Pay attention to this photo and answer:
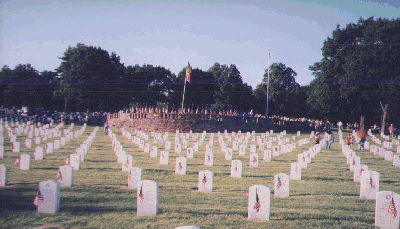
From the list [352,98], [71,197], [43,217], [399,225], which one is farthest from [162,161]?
[352,98]

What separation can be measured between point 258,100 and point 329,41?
24936 mm

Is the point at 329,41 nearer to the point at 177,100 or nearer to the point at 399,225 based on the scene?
the point at 177,100

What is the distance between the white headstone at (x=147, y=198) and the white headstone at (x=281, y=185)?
12.7 feet

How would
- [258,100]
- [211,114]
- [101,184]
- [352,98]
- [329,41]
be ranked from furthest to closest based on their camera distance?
[258,100] < [329,41] < [352,98] < [211,114] < [101,184]

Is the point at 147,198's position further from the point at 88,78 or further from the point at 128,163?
the point at 88,78

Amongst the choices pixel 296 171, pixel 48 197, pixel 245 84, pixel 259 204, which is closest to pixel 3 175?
pixel 48 197

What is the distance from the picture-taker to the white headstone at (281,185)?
32.5ft

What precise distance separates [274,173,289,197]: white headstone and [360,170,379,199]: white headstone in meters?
2.36

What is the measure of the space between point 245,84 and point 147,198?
66.5 m

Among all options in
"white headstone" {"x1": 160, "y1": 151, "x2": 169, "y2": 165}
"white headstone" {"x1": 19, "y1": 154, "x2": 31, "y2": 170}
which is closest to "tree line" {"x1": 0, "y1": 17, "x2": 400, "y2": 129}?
"white headstone" {"x1": 160, "y1": 151, "x2": 169, "y2": 165}

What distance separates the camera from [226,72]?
236 ft

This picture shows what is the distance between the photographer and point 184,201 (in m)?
9.31

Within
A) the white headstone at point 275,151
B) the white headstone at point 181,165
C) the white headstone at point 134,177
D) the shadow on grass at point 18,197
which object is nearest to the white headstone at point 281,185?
the white headstone at point 134,177

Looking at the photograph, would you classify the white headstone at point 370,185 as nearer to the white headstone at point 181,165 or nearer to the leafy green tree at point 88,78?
the white headstone at point 181,165
